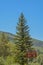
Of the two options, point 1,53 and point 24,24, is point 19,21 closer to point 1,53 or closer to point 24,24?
point 24,24

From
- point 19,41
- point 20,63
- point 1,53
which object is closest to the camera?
point 20,63

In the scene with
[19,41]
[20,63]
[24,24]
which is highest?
[24,24]

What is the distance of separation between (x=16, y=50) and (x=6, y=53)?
2259 centimetres

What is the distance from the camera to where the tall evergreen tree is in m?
61.0

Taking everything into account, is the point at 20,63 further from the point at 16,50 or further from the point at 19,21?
the point at 19,21

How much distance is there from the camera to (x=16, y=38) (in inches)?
2534

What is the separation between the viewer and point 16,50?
205ft

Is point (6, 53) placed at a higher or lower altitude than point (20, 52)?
higher

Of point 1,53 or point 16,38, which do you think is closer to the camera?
point 16,38

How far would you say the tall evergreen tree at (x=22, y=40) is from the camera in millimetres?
60994

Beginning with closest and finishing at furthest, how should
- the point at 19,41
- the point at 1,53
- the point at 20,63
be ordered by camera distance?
1. the point at 20,63
2. the point at 19,41
3. the point at 1,53

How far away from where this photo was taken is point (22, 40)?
62.2 meters

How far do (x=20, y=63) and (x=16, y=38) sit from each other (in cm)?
799

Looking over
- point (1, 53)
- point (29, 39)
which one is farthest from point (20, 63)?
point (1, 53)
